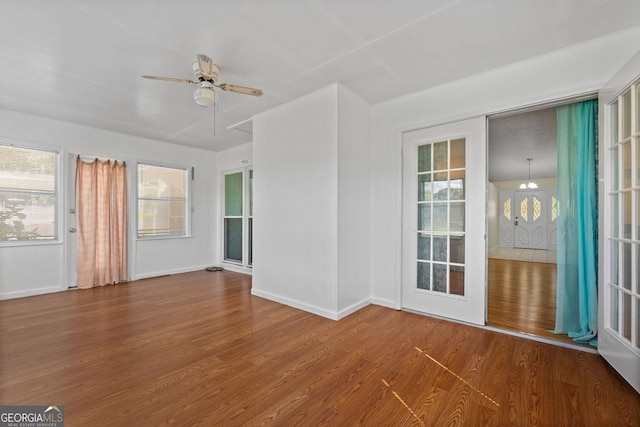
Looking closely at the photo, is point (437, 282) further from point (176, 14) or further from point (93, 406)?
point (176, 14)

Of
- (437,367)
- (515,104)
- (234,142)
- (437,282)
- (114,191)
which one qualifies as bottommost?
(437,367)

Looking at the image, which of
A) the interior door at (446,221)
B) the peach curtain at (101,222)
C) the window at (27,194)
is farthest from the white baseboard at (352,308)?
the window at (27,194)

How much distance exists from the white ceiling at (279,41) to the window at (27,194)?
3.28 feet

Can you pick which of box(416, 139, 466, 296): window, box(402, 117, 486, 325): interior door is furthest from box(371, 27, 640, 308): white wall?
box(416, 139, 466, 296): window

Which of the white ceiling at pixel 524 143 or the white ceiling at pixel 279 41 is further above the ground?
the white ceiling at pixel 279 41

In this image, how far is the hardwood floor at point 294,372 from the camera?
164 cm

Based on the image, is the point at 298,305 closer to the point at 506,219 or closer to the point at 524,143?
the point at 524,143

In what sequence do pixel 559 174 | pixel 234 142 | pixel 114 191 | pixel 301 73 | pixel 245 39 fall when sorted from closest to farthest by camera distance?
pixel 245 39 < pixel 559 174 < pixel 301 73 < pixel 114 191 < pixel 234 142

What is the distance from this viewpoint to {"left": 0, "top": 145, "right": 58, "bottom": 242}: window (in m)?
3.92

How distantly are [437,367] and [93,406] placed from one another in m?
2.32

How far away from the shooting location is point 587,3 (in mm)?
1944

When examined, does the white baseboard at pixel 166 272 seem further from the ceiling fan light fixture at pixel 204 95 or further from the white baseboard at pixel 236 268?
the ceiling fan light fixture at pixel 204 95

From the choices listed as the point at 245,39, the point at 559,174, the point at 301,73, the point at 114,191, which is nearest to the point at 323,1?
the point at 245,39

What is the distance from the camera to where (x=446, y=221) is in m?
3.18
